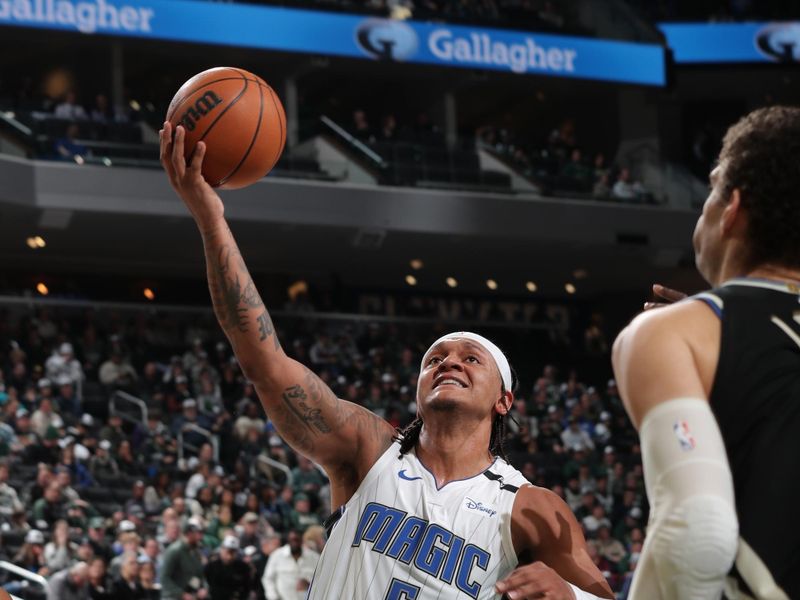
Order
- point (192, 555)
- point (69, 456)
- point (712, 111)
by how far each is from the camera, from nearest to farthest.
A: point (192, 555)
point (69, 456)
point (712, 111)

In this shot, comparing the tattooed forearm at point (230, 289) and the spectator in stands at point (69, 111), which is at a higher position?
the spectator in stands at point (69, 111)

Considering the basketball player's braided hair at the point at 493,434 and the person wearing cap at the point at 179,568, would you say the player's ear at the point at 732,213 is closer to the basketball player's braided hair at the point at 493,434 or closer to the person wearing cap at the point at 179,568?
the basketball player's braided hair at the point at 493,434

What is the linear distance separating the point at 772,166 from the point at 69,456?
42.5 ft

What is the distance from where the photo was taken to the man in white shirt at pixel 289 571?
1182cm

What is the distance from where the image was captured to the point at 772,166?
231 cm

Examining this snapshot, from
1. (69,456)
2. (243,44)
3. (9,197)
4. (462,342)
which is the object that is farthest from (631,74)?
(462,342)

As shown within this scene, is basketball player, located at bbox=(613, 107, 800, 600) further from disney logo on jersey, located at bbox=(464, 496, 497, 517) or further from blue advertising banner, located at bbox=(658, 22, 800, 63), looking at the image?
blue advertising banner, located at bbox=(658, 22, 800, 63)

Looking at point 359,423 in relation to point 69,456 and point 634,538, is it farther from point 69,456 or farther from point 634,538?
point 634,538

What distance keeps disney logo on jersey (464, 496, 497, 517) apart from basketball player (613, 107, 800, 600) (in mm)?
1643

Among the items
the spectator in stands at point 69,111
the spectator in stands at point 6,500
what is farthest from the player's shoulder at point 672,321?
the spectator in stands at point 69,111

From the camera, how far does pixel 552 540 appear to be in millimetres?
3818

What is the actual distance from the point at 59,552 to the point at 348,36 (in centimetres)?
1426

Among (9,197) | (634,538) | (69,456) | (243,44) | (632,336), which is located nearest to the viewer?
(632,336)

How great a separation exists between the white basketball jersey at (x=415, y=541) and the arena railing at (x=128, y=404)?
1356cm
